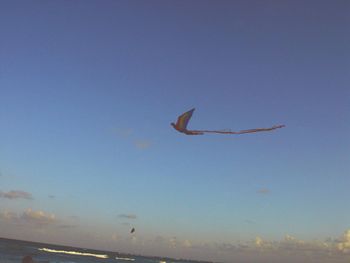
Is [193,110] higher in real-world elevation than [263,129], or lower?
higher

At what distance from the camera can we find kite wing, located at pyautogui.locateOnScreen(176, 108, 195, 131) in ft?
26.7

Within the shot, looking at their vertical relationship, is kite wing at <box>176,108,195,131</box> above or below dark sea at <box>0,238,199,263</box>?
below

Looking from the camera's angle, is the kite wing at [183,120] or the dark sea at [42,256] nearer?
the kite wing at [183,120]

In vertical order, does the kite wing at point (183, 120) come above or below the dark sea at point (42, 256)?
below

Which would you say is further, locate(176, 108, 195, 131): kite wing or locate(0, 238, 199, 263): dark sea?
locate(0, 238, 199, 263): dark sea

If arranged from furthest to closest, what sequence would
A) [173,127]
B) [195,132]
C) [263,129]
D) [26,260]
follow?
[26,260]
[173,127]
[195,132]
[263,129]

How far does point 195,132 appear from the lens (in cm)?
707

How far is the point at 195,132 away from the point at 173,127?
1.17 meters

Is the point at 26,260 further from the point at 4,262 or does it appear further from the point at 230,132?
the point at 4,262

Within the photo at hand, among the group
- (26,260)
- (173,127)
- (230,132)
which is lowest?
(26,260)

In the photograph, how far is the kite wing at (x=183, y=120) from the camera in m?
8.14

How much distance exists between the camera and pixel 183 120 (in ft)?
27.0

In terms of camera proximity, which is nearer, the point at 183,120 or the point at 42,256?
the point at 183,120

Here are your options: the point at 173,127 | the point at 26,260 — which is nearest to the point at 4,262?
the point at 26,260
